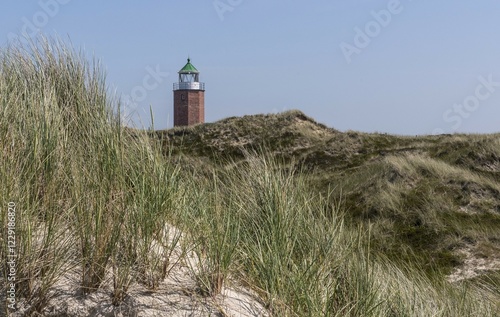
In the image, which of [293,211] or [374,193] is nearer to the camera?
[293,211]

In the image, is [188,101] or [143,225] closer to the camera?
[143,225]

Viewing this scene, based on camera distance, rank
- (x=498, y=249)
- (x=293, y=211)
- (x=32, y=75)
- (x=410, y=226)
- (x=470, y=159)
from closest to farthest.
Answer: (x=293, y=211)
(x=32, y=75)
(x=498, y=249)
(x=410, y=226)
(x=470, y=159)

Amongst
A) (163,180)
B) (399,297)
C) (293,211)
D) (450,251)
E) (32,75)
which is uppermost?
(32,75)

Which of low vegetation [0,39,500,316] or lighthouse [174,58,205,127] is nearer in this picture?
low vegetation [0,39,500,316]

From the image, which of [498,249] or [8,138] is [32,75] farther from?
[498,249]


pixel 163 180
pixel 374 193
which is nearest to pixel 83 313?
pixel 163 180

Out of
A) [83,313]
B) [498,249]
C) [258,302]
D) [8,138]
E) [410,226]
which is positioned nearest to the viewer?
[83,313]

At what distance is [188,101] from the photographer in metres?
52.6

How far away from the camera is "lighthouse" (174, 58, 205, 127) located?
173 feet

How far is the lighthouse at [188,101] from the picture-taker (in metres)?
52.6

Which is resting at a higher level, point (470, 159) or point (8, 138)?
point (8, 138)

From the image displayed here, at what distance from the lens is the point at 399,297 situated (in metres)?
4.22

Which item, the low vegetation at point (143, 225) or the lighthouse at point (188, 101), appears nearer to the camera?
the low vegetation at point (143, 225)

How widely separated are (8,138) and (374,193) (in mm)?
9032
